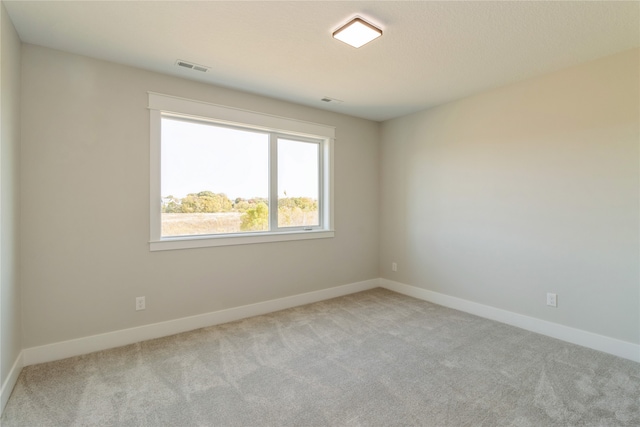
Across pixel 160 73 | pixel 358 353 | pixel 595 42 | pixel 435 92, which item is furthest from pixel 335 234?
pixel 595 42

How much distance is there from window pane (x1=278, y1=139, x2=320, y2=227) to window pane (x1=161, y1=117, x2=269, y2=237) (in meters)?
0.22

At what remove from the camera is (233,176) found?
3.36 meters

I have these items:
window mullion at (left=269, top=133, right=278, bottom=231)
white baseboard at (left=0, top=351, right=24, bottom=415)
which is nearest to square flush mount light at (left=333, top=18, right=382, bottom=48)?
window mullion at (left=269, top=133, right=278, bottom=231)

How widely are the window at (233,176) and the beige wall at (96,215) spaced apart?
0.37ft

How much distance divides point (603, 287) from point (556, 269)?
34 cm

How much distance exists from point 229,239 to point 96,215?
119cm

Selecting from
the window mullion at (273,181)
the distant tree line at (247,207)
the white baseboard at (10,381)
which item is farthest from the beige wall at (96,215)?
the window mullion at (273,181)

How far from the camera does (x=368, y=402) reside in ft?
6.20

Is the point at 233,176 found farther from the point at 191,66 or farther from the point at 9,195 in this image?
the point at 9,195

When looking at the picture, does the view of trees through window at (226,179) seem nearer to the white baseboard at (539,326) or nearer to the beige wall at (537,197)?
the beige wall at (537,197)

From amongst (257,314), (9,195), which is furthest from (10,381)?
(257,314)

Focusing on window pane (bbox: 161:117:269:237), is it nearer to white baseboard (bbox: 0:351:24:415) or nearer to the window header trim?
the window header trim

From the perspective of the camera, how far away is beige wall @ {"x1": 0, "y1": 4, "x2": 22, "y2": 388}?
186 centimetres

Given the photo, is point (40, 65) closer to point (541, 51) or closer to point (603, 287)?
point (541, 51)
